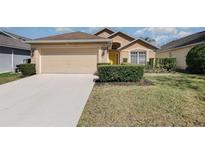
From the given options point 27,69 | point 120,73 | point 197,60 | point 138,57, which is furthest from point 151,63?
point 27,69

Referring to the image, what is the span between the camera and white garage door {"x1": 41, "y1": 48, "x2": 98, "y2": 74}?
17.5m

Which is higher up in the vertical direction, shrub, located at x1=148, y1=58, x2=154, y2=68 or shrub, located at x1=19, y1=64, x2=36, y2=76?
shrub, located at x1=148, y1=58, x2=154, y2=68

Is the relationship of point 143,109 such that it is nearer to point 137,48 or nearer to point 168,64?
point 168,64

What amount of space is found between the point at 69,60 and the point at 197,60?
1116 centimetres

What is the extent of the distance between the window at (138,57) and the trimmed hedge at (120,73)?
44.1 ft

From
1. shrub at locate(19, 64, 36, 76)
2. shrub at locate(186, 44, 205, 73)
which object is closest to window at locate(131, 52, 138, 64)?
shrub at locate(186, 44, 205, 73)

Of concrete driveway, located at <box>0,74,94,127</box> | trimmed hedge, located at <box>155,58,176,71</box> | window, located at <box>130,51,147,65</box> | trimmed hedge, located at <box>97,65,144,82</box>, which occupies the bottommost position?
concrete driveway, located at <box>0,74,94,127</box>

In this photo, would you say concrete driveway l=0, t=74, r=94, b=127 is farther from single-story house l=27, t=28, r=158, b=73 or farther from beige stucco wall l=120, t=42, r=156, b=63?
beige stucco wall l=120, t=42, r=156, b=63

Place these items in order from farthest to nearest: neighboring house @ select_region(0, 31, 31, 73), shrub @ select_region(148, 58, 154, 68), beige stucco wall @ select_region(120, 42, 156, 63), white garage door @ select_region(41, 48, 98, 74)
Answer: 1. beige stucco wall @ select_region(120, 42, 156, 63)
2. shrub @ select_region(148, 58, 154, 68)
3. neighboring house @ select_region(0, 31, 31, 73)
4. white garage door @ select_region(41, 48, 98, 74)

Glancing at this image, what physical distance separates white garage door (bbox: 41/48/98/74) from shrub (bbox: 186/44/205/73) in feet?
29.0

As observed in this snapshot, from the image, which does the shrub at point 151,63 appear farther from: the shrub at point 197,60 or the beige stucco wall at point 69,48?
the beige stucco wall at point 69,48
